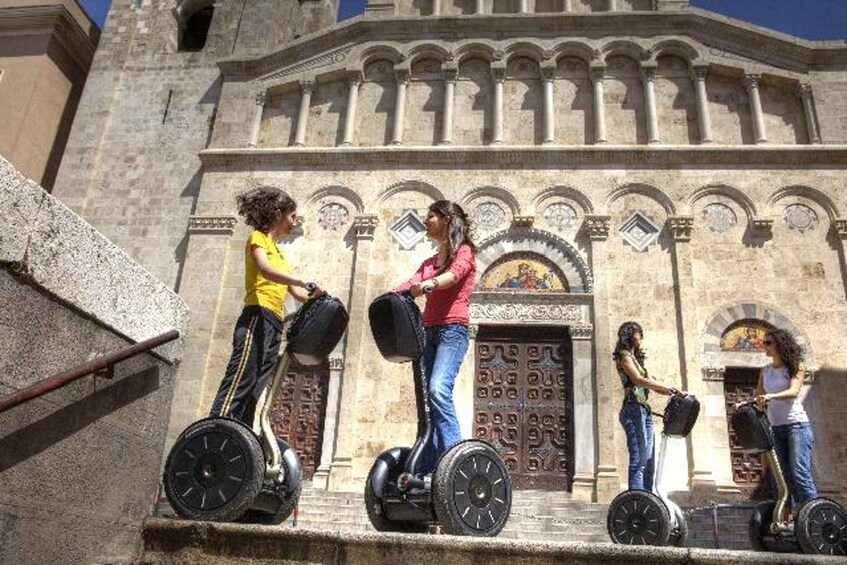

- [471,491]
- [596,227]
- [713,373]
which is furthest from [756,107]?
[471,491]

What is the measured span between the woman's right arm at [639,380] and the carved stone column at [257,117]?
12.0 meters

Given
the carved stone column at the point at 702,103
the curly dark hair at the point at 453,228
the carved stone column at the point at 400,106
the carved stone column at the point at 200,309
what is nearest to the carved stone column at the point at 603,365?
the carved stone column at the point at 702,103

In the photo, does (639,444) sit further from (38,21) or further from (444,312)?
(38,21)

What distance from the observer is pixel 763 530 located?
20.3ft

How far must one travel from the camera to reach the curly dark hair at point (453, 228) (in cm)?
491

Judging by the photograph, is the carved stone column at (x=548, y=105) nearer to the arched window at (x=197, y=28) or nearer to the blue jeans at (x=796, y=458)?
the blue jeans at (x=796, y=458)

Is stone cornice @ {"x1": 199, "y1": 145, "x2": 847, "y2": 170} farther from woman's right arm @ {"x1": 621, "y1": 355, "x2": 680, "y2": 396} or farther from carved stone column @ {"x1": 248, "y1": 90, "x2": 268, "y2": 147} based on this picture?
woman's right arm @ {"x1": 621, "y1": 355, "x2": 680, "y2": 396}

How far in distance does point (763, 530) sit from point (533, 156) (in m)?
10.2

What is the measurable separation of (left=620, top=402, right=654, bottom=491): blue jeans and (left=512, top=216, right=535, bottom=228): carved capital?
8347mm

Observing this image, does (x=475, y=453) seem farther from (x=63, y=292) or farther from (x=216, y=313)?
(x=216, y=313)

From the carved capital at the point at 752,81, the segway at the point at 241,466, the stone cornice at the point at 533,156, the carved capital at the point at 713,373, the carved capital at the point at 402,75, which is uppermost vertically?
the carved capital at the point at 402,75

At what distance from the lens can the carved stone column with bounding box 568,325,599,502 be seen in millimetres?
12320

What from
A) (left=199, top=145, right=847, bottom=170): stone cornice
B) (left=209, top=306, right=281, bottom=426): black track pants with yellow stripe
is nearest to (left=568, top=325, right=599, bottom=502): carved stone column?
(left=199, top=145, right=847, bottom=170): stone cornice

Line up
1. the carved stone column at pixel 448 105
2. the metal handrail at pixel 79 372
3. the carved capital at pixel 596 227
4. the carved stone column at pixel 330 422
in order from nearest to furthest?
the metal handrail at pixel 79 372
the carved stone column at pixel 330 422
the carved capital at pixel 596 227
the carved stone column at pixel 448 105
